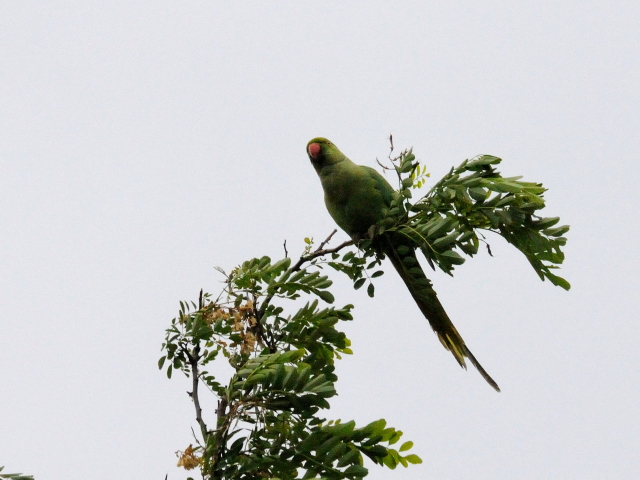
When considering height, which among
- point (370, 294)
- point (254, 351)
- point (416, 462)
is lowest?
point (416, 462)

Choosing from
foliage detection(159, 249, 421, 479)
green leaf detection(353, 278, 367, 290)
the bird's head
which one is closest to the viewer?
foliage detection(159, 249, 421, 479)

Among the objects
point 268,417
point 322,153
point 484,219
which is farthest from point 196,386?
point 322,153

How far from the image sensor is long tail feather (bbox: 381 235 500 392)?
11.0 ft

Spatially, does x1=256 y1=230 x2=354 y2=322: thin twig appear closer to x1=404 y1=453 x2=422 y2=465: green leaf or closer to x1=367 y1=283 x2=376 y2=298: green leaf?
x1=367 y1=283 x2=376 y2=298: green leaf

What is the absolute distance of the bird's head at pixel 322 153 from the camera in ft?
13.4

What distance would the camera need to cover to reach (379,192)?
149 inches

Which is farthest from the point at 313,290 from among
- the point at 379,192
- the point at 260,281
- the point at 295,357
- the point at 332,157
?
the point at 332,157

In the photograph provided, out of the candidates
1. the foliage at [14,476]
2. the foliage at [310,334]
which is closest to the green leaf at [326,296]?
the foliage at [310,334]

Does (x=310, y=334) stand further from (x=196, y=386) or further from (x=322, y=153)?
(x=322, y=153)

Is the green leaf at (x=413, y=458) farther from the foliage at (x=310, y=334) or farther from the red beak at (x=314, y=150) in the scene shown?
the red beak at (x=314, y=150)

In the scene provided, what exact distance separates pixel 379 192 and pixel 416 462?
1.65 m

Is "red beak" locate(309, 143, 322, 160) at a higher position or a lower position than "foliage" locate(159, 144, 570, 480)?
higher

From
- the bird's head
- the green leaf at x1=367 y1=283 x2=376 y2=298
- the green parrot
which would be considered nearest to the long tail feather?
the green parrot

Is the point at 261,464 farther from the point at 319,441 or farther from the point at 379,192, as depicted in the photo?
the point at 379,192
